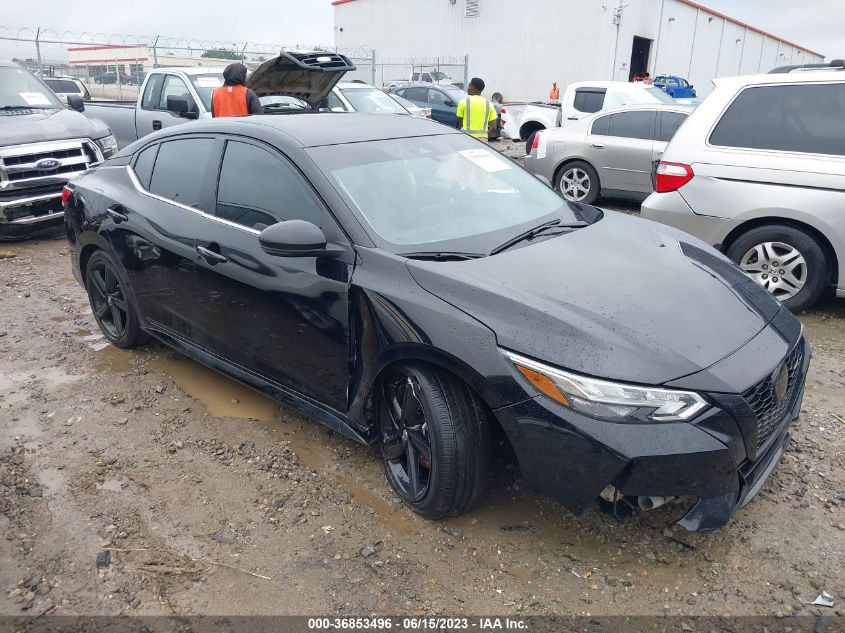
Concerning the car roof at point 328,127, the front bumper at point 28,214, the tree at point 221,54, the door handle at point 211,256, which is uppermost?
the tree at point 221,54

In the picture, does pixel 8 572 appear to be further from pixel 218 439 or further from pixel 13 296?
pixel 13 296

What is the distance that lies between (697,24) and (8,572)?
43.7m

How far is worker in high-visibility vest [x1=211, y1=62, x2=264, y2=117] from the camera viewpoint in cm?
739

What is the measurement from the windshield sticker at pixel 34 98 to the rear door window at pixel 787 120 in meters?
7.66

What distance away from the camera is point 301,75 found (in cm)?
738

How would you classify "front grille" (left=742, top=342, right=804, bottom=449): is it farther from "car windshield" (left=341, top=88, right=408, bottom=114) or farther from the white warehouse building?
the white warehouse building

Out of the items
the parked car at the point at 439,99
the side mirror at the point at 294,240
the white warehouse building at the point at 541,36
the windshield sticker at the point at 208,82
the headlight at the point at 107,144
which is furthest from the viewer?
the white warehouse building at the point at 541,36

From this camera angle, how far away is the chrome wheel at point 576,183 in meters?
9.55

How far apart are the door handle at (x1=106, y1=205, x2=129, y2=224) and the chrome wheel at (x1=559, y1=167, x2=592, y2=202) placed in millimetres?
6667

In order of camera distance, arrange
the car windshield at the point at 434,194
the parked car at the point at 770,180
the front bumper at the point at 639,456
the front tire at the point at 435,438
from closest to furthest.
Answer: the front bumper at the point at 639,456
the front tire at the point at 435,438
the car windshield at the point at 434,194
the parked car at the point at 770,180

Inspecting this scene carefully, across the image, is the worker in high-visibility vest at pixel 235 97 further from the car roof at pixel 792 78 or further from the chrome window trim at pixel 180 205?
the car roof at pixel 792 78

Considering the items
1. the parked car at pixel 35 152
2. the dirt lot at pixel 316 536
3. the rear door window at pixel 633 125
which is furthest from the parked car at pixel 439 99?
the dirt lot at pixel 316 536

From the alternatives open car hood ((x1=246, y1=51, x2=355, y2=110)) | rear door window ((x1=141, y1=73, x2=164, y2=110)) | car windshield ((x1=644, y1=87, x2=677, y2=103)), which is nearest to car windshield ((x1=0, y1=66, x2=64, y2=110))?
rear door window ((x1=141, y1=73, x2=164, y2=110))

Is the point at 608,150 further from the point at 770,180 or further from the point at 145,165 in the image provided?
the point at 145,165
